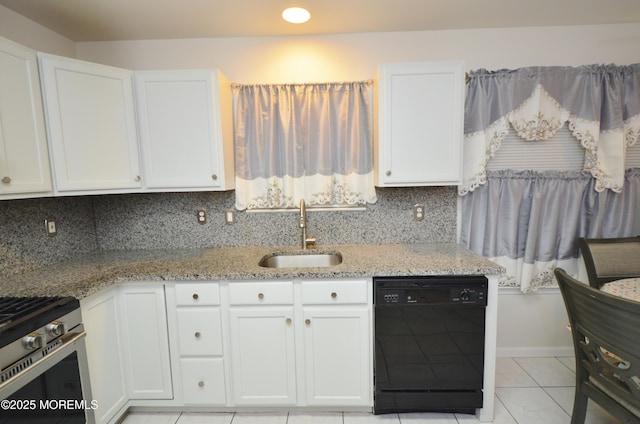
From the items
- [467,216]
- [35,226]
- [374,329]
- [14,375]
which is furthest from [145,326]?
[467,216]

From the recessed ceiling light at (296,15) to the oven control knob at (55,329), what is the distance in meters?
1.95

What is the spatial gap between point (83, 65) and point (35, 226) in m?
1.00

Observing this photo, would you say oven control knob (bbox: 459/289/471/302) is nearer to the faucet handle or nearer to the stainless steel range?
the faucet handle

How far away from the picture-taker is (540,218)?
7.20 ft

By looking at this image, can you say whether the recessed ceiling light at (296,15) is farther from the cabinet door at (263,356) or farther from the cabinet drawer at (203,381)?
the cabinet drawer at (203,381)

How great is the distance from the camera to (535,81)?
2.10 m

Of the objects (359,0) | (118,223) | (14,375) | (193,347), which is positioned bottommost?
(193,347)

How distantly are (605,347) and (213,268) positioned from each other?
1838 millimetres

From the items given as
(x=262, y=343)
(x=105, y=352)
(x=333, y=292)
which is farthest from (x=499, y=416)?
(x=105, y=352)

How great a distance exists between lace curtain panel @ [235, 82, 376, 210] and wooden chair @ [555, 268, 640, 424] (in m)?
1.30

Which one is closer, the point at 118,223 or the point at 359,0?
the point at 359,0

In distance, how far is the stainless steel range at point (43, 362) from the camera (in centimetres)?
111

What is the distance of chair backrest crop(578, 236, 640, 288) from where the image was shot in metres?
1.97

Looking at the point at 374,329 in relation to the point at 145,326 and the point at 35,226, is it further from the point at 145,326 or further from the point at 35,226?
the point at 35,226
